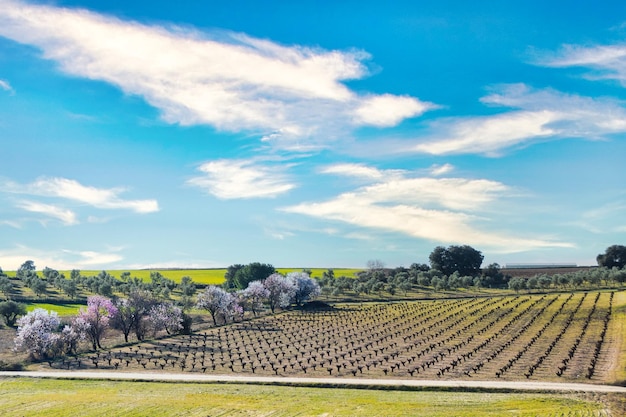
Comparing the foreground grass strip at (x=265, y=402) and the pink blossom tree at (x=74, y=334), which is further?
the pink blossom tree at (x=74, y=334)

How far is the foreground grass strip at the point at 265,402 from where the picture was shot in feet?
160

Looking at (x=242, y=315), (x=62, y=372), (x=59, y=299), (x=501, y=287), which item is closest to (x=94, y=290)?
(x=59, y=299)

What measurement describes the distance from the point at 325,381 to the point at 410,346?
27.8m

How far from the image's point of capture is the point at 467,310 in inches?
5118

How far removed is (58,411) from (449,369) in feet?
142

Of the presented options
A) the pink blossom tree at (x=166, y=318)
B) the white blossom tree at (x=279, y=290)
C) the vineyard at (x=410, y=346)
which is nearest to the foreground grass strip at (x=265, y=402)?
the vineyard at (x=410, y=346)

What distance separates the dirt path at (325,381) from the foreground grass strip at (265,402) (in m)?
2.28

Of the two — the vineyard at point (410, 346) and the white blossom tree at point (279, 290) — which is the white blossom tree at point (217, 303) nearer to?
the vineyard at point (410, 346)

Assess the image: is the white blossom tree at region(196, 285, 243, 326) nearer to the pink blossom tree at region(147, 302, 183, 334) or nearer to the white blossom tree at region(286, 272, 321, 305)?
the pink blossom tree at region(147, 302, 183, 334)

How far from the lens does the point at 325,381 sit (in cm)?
6334

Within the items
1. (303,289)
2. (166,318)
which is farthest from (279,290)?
(166,318)

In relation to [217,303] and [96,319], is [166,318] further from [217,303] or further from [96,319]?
[217,303]

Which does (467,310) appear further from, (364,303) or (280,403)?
(280,403)

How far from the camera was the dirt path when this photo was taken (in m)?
56.7
